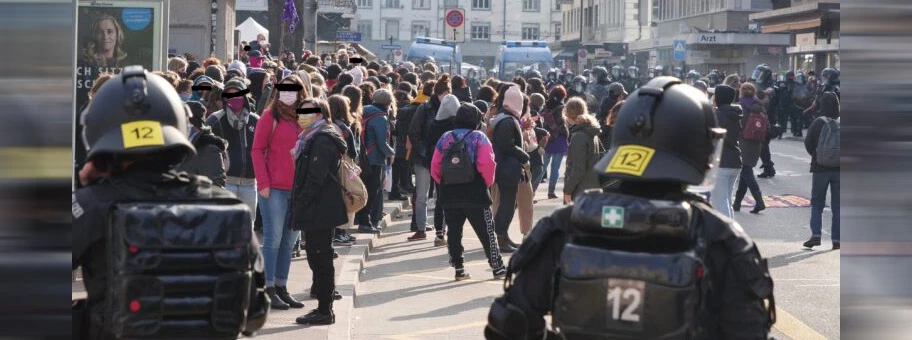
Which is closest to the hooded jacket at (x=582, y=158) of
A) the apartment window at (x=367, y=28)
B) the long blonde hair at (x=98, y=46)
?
the long blonde hair at (x=98, y=46)

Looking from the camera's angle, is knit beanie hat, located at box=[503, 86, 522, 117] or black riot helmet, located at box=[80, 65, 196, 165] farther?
knit beanie hat, located at box=[503, 86, 522, 117]

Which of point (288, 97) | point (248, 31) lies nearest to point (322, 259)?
point (288, 97)

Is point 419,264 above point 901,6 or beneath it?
beneath

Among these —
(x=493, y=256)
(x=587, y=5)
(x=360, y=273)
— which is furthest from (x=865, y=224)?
(x=587, y=5)

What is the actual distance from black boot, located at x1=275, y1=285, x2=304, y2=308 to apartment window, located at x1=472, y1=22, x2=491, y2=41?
11758cm

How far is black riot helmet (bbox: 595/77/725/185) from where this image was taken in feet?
13.6

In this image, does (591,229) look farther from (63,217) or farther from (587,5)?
(587,5)

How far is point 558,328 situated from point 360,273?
8.70 meters

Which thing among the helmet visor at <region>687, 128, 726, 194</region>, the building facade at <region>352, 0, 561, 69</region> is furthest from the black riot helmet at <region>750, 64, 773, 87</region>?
the building facade at <region>352, 0, 561, 69</region>

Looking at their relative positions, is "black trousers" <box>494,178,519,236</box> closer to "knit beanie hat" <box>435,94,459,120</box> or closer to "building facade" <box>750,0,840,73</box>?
"knit beanie hat" <box>435,94,459,120</box>

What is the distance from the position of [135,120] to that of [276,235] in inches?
224

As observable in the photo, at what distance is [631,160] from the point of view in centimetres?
417

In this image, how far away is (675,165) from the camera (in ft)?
13.7

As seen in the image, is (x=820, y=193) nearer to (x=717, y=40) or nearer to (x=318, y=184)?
(x=318, y=184)
